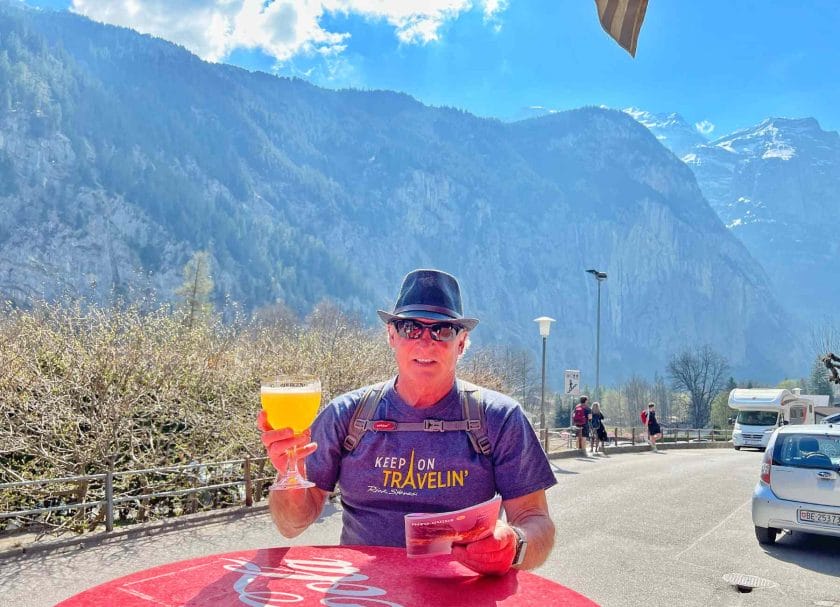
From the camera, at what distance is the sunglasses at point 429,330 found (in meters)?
2.71

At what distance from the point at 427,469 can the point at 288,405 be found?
1.82 ft

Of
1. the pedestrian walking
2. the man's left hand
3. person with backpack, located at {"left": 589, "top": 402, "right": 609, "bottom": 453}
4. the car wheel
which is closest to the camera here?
the man's left hand

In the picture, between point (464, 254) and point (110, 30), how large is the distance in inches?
4633

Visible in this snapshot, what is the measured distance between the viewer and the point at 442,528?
5.81 ft

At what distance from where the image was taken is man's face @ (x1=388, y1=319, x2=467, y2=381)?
8.75 feet

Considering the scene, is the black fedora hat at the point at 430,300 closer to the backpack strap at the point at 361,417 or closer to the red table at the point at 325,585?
the backpack strap at the point at 361,417

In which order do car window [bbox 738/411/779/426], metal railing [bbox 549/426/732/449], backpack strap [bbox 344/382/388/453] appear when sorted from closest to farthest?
backpack strap [bbox 344/382/388/453], metal railing [bbox 549/426/732/449], car window [bbox 738/411/779/426]

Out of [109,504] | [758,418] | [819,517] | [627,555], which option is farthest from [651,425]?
[109,504]

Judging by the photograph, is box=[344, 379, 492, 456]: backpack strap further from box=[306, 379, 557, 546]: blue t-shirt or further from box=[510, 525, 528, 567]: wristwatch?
box=[510, 525, 528, 567]: wristwatch

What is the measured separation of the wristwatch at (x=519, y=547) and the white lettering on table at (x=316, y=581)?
47 centimetres

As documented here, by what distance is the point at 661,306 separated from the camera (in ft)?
652

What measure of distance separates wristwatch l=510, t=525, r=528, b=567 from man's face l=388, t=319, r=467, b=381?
0.70m

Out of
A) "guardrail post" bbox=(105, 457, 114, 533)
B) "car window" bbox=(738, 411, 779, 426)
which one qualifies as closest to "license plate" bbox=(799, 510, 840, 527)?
"guardrail post" bbox=(105, 457, 114, 533)

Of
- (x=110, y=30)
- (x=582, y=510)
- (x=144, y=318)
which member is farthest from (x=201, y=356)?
(x=110, y=30)
